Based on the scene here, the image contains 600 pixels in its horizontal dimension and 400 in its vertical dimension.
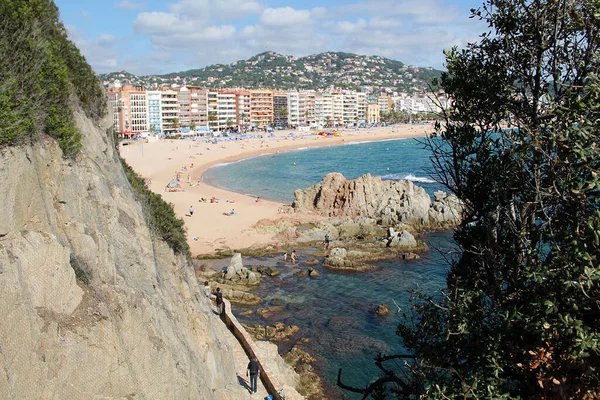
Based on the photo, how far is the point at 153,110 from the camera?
4168 inches

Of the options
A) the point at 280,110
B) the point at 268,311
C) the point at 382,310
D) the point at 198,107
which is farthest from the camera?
the point at 280,110

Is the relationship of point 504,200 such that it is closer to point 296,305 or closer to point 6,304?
point 6,304

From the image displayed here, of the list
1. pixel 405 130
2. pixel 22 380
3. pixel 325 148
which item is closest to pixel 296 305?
pixel 22 380

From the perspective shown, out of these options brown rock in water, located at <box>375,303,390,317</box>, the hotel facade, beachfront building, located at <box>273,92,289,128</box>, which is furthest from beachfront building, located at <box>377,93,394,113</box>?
brown rock in water, located at <box>375,303,390,317</box>

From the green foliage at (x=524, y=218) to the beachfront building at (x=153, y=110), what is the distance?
344 feet

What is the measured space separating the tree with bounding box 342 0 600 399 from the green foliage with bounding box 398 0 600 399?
12 mm

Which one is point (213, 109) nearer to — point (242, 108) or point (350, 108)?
point (242, 108)

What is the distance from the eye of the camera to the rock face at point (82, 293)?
6082mm

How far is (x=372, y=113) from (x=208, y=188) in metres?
134

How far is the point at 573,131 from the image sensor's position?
13.6 ft

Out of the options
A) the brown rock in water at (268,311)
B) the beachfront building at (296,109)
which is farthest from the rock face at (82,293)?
the beachfront building at (296,109)

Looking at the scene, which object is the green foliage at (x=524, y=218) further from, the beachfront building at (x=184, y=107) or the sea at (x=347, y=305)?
the beachfront building at (x=184, y=107)

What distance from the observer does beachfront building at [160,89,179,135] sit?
353 feet

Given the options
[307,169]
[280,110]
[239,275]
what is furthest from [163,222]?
[280,110]
